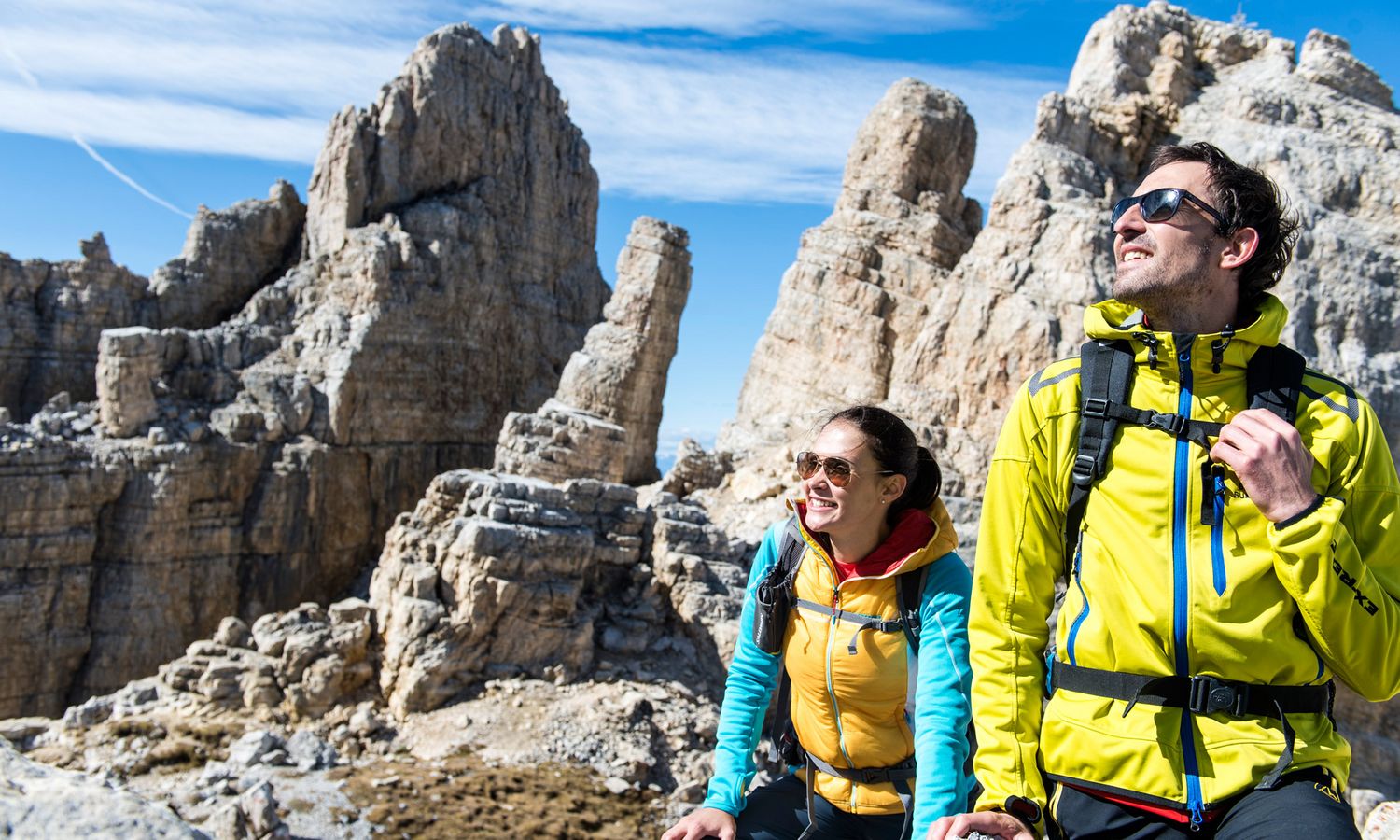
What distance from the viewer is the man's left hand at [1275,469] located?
92.9 inches

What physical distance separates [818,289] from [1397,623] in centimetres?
1860

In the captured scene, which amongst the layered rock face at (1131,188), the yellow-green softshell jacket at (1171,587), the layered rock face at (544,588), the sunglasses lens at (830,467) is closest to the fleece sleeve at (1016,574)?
the yellow-green softshell jacket at (1171,587)

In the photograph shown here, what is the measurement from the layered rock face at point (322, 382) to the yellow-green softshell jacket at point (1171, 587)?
24.7 metres

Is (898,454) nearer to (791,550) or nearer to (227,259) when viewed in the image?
(791,550)

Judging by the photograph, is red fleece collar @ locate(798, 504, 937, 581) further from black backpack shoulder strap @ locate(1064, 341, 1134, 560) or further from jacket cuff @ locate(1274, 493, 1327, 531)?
jacket cuff @ locate(1274, 493, 1327, 531)

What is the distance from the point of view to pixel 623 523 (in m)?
14.1

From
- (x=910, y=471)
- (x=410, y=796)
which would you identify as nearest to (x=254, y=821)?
(x=410, y=796)

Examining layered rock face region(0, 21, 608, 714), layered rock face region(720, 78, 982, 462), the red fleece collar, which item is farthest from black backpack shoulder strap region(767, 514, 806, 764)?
layered rock face region(0, 21, 608, 714)

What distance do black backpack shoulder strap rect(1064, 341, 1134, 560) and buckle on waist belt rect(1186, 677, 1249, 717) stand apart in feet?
1.67

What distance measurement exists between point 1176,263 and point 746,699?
7.06ft

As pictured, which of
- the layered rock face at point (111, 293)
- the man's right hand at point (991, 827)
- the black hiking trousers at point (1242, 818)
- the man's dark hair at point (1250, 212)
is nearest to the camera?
the black hiking trousers at point (1242, 818)

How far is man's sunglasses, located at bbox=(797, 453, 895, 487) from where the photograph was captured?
3.63 metres

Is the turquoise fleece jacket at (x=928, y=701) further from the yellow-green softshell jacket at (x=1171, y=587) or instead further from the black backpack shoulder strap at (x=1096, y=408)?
the black backpack shoulder strap at (x=1096, y=408)

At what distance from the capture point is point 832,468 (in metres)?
3.65
